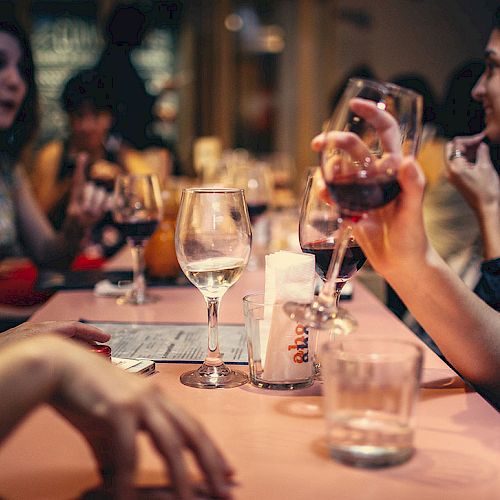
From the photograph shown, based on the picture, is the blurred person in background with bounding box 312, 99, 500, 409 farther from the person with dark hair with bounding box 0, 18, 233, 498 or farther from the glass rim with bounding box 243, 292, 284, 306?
the person with dark hair with bounding box 0, 18, 233, 498

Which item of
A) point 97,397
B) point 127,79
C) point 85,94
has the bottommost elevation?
point 97,397

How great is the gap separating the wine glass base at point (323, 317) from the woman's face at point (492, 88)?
4.23 ft

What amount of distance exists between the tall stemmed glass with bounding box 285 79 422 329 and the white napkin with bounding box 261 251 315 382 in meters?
0.10

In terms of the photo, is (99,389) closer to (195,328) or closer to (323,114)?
(195,328)

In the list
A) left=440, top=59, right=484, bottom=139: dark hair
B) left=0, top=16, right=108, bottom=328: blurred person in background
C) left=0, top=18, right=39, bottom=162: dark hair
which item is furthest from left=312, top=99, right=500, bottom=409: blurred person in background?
left=0, top=18, right=39, bottom=162: dark hair

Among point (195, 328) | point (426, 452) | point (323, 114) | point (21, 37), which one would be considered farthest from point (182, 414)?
point (323, 114)

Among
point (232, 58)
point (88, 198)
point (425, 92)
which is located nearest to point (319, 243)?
point (88, 198)

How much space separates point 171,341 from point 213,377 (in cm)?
25

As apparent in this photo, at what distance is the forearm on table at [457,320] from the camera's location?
3.75 feet

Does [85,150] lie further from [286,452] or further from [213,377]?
[286,452]

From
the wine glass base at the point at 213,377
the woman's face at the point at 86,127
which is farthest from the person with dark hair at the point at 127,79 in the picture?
the wine glass base at the point at 213,377

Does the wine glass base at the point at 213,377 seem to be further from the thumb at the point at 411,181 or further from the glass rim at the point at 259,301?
the thumb at the point at 411,181

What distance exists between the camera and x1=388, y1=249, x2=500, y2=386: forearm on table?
3.75ft

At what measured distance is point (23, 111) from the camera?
3039mm
